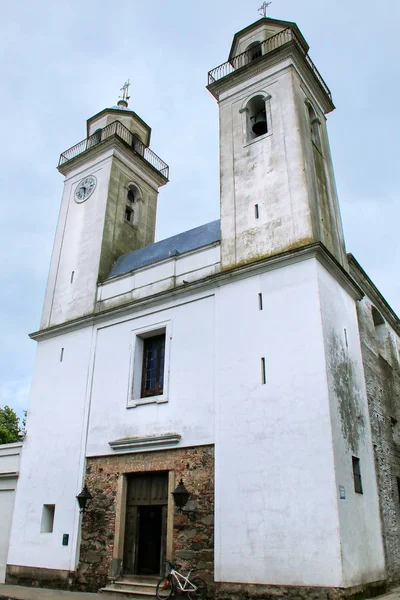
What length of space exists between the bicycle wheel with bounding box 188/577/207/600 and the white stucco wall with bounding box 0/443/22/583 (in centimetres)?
672

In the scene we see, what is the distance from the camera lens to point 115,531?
1222 cm

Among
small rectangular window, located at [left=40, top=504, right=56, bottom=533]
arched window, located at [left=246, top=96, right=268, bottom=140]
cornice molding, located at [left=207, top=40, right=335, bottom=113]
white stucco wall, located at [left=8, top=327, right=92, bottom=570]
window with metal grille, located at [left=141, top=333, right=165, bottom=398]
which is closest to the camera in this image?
white stucco wall, located at [left=8, top=327, right=92, bottom=570]

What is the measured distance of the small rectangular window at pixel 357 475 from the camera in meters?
10.6

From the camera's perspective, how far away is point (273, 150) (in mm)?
13844

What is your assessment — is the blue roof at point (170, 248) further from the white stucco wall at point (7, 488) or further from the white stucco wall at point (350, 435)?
the white stucco wall at point (7, 488)

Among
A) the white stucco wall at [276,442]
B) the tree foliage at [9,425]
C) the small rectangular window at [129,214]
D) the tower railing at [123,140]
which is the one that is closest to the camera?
the white stucco wall at [276,442]

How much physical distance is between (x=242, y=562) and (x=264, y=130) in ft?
37.4

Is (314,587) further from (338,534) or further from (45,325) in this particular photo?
(45,325)

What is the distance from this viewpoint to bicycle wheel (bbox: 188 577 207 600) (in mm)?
10156

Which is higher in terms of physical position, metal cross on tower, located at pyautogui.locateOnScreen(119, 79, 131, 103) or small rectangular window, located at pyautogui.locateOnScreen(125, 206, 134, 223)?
metal cross on tower, located at pyautogui.locateOnScreen(119, 79, 131, 103)

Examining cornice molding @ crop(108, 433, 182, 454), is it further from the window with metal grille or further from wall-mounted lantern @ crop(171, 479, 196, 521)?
the window with metal grille

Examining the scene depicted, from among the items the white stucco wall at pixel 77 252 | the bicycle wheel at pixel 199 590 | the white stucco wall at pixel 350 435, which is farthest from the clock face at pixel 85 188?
the bicycle wheel at pixel 199 590

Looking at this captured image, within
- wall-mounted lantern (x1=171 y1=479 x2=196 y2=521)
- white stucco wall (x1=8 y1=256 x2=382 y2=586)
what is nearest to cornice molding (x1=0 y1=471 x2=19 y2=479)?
white stucco wall (x1=8 y1=256 x2=382 y2=586)

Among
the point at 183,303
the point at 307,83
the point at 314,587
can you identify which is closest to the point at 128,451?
the point at 183,303
